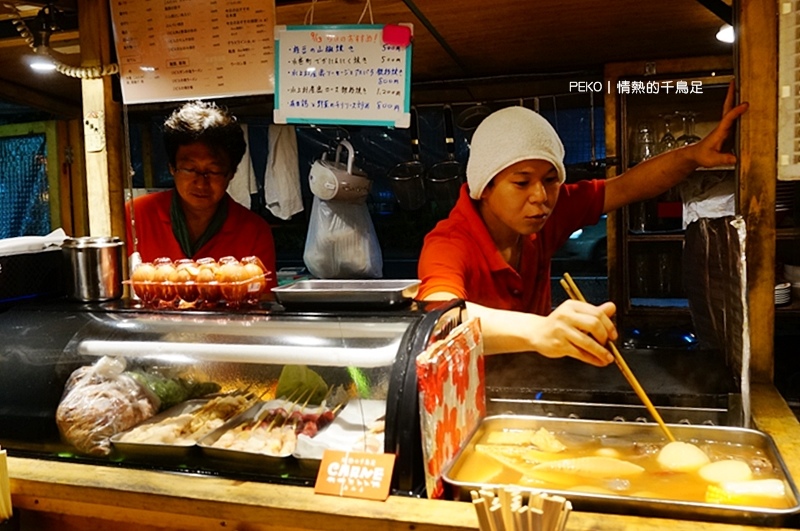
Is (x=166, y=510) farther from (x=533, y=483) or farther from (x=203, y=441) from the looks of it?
(x=533, y=483)

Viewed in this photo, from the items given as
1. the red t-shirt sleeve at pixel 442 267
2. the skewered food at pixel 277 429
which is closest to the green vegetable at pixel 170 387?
the skewered food at pixel 277 429

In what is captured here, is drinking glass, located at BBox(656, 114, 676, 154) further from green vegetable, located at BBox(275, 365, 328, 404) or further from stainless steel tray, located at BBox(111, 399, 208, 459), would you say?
stainless steel tray, located at BBox(111, 399, 208, 459)

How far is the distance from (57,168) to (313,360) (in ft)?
15.8

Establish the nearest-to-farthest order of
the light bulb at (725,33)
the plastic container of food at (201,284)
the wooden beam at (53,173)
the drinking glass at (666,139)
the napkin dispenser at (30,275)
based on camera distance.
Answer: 1. the plastic container of food at (201,284)
2. the napkin dispenser at (30,275)
3. the light bulb at (725,33)
4. the drinking glass at (666,139)
5. the wooden beam at (53,173)

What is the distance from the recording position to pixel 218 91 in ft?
9.17

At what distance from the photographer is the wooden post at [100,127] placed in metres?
2.90

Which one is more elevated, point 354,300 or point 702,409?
point 354,300

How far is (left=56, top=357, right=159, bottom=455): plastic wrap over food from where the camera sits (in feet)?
6.63

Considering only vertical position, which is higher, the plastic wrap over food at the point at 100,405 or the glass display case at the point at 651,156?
the glass display case at the point at 651,156

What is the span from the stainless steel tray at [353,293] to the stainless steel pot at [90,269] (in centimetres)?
80

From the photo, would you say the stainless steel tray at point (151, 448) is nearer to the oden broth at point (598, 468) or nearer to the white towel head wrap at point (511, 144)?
the oden broth at point (598, 468)

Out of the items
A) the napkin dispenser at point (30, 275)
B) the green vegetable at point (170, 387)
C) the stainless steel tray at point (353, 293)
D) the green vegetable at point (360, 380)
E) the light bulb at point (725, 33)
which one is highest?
the light bulb at point (725, 33)

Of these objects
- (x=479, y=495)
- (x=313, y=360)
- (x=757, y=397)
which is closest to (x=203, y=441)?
(x=313, y=360)

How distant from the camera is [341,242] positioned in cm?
468
